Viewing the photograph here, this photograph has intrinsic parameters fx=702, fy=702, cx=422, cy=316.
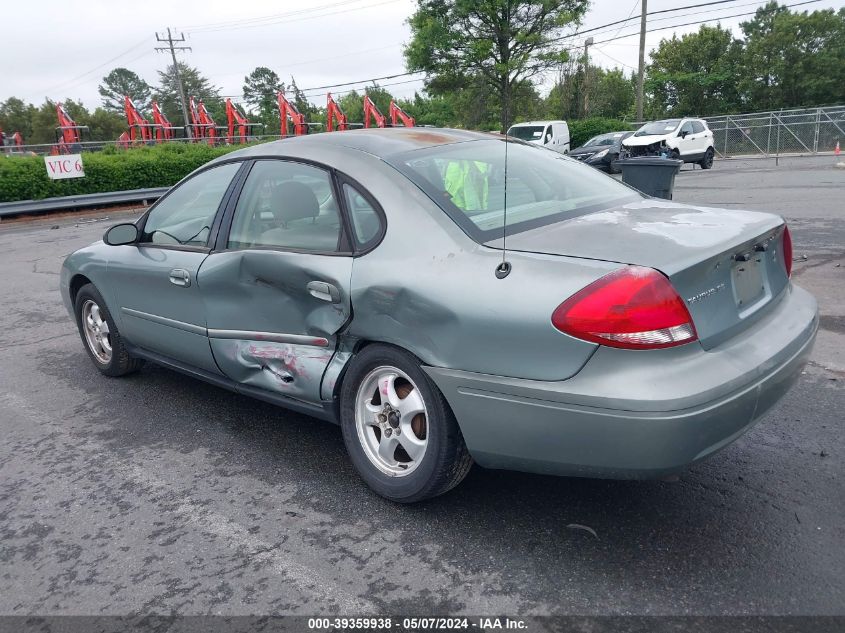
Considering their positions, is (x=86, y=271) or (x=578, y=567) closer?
(x=578, y=567)

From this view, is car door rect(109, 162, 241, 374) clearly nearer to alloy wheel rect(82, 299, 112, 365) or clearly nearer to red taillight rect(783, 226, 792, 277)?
alloy wheel rect(82, 299, 112, 365)

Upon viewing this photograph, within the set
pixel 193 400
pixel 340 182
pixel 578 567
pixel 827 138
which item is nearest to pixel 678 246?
pixel 578 567

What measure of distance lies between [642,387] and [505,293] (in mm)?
557

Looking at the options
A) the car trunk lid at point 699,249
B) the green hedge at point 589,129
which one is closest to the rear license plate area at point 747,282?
the car trunk lid at point 699,249

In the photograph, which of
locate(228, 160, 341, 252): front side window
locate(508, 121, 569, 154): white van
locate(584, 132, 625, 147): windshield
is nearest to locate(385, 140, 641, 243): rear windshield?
locate(228, 160, 341, 252): front side window

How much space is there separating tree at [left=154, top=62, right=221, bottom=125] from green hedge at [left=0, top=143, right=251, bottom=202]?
262 feet

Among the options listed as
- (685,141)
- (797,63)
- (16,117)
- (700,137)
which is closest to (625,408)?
(685,141)

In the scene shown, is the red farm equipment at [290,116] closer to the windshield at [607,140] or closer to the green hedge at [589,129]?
the windshield at [607,140]

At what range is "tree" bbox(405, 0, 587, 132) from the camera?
113ft

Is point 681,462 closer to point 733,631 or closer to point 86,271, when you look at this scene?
point 733,631

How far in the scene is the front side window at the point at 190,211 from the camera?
3791 millimetres

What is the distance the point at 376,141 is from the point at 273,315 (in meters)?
0.97

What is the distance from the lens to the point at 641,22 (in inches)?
1251

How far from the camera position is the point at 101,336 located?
477 centimetres
